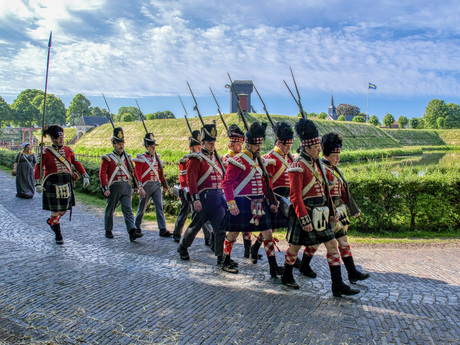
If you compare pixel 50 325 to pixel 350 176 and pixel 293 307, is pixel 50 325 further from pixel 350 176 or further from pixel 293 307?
pixel 350 176

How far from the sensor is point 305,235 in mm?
4586

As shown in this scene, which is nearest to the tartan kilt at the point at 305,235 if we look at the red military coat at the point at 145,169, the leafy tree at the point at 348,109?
the red military coat at the point at 145,169

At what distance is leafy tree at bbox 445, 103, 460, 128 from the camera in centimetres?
9838

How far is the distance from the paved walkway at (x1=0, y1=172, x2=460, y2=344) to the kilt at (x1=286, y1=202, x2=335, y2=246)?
26.1 inches

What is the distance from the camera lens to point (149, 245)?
23.3 feet

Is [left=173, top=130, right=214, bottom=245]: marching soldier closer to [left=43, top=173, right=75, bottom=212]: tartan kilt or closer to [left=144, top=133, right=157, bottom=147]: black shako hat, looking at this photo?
[left=144, top=133, right=157, bottom=147]: black shako hat

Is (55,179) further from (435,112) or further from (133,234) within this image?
(435,112)

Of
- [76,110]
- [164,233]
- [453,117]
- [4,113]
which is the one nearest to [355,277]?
[164,233]

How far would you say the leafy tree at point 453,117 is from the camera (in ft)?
323

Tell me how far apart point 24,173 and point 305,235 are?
12.7m

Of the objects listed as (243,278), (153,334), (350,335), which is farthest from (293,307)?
(153,334)

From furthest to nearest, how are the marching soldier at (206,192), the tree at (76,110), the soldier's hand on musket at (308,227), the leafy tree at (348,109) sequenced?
the leafy tree at (348,109)
the tree at (76,110)
the marching soldier at (206,192)
the soldier's hand on musket at (308,227)

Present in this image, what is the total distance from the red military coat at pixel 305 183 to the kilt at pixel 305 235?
0.18 meters

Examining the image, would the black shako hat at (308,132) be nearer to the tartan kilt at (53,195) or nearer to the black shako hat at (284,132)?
the black shako hat at (284,132)
